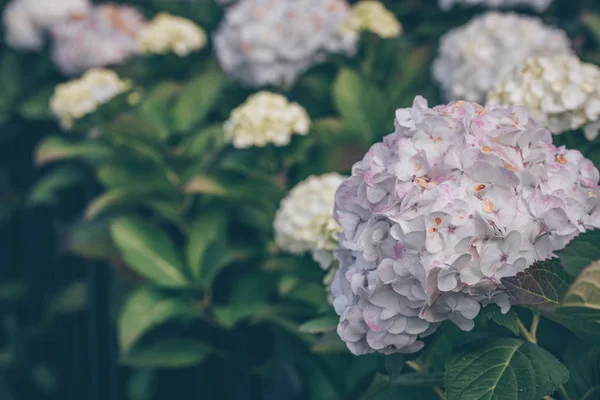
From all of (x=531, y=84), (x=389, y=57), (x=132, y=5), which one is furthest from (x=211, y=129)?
(x=132, y=5)

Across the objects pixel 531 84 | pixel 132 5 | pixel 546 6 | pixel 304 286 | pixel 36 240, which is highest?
pixel 531 84

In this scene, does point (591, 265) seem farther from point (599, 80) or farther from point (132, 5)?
point (132, 5)

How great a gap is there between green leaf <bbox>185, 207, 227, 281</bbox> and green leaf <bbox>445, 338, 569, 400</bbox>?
2.65 ft

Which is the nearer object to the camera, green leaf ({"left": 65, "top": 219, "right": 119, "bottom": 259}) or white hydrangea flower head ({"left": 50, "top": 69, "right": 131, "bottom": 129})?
green leaf ({"left": 65, "top": 219, "right": 119, "bottom": 259})

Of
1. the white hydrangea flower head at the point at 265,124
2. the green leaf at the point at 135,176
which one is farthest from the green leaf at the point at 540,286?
Result: the green leaf at the point at 135,176

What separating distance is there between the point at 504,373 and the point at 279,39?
1.17 m

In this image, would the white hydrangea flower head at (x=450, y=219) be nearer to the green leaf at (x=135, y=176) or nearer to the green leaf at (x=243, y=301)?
the green leaf at (x=243, y=301)

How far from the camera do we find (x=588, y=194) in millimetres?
843

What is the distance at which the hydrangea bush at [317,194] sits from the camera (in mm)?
803

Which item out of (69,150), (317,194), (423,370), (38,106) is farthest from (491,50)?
(38,106)

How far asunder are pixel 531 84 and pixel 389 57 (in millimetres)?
686

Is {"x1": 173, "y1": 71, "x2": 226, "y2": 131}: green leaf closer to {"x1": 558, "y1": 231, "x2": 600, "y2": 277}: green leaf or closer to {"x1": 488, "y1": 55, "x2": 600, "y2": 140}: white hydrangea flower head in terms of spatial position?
{"x1": 488, "y1": 55, "x2": 600, "y2": 140}: white hydrangea flower head

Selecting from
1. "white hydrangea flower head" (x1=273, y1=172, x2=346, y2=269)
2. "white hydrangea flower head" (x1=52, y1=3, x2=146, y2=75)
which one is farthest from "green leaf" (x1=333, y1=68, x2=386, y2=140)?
"white hydrangea flower head" (x1=52, y1=3, x2=146, y2=75)

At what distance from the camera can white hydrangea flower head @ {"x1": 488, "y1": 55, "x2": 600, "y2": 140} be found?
1.12m
